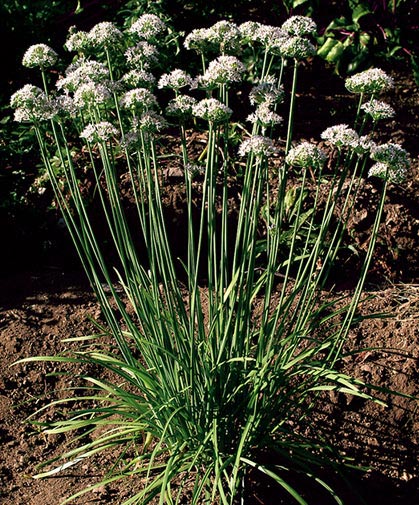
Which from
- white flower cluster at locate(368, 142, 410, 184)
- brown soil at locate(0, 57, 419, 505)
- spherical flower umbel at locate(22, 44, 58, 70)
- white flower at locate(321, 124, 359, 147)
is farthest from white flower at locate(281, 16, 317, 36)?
brown soil at locate(0, 57, 419, 505)

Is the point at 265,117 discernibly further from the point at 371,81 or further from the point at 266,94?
the point at 371,81

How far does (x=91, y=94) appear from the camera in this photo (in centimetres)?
213

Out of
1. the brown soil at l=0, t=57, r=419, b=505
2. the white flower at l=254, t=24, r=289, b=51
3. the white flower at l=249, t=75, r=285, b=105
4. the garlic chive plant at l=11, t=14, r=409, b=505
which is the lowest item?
the brown soil at l=0, t=57, r=419, b=505

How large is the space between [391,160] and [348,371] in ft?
4.43

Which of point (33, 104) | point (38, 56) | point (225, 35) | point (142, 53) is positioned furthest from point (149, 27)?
point (33, 104)

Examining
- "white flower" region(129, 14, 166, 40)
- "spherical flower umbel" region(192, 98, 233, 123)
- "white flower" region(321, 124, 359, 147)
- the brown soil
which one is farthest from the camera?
the brown soil

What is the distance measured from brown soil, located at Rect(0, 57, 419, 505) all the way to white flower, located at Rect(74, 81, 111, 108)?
132cm

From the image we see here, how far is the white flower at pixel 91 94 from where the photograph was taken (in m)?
2.12

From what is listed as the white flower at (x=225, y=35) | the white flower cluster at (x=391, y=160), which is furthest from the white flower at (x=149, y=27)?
the white flower cluster at (x=391, y=160)

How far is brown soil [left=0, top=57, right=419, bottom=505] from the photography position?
2.81 meters

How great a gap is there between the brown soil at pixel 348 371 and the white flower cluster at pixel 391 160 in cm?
78

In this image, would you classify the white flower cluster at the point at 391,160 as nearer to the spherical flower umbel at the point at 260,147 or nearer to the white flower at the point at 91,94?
the spherical flower umbel at the point at 260,147

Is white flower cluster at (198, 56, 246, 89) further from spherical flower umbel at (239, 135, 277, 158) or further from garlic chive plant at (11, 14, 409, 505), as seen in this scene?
spherical flower umbel at (239, 135, 277, 158)

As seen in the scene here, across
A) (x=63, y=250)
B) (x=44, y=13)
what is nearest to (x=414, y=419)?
(x=63, y=250)
